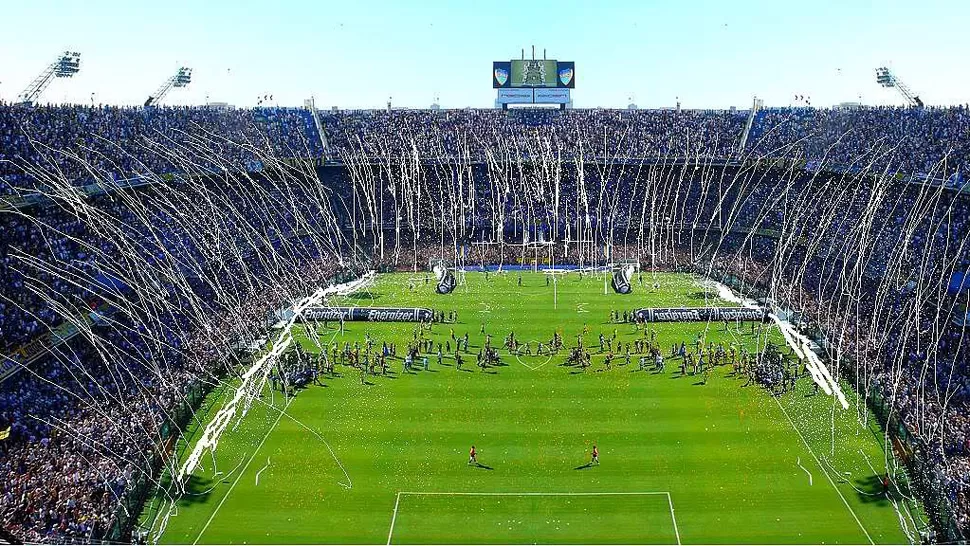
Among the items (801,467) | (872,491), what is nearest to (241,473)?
(801,467)

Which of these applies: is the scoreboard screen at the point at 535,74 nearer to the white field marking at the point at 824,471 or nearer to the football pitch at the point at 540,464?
the football pitch at the point at 540,464

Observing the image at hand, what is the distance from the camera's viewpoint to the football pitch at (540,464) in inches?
835

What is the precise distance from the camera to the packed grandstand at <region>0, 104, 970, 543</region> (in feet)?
84.6

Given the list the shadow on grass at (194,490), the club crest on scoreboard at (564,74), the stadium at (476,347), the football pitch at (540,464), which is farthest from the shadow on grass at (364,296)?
the club crest on scoreboard at (564,74)

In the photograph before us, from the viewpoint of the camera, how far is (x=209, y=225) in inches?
1977

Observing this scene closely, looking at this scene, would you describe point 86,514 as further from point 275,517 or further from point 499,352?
point 499,352

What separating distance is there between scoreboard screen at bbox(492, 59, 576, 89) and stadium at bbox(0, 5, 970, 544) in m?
16.8

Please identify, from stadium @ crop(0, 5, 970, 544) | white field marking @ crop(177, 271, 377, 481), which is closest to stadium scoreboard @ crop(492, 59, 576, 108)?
stadium @ crop(0, 5, 970, 544)

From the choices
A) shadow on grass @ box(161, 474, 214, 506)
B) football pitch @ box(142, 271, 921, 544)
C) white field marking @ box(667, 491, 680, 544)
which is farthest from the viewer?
shadow on grass @ box(161, 474, 214, 506)

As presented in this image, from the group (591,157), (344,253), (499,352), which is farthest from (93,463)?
(591,157)

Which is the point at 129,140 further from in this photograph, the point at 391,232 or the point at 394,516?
the point at 394,516

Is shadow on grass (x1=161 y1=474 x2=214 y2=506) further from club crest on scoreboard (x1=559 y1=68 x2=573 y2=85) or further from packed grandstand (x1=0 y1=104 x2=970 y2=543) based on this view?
club crest on scoreboard (x1=559 y1=68 x2=573 y2=85)

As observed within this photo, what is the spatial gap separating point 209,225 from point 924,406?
38151mm

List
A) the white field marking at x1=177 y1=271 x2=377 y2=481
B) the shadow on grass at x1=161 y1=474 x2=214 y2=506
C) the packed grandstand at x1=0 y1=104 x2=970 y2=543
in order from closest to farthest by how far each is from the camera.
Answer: the shadow on grass at x1=161 y1=474 x2=214 y2=506, the white field marking at x1=177 y1=271 x2=377 y2=481, the packed grandstand at x1=0 y1=104 x2=970 y2=543
